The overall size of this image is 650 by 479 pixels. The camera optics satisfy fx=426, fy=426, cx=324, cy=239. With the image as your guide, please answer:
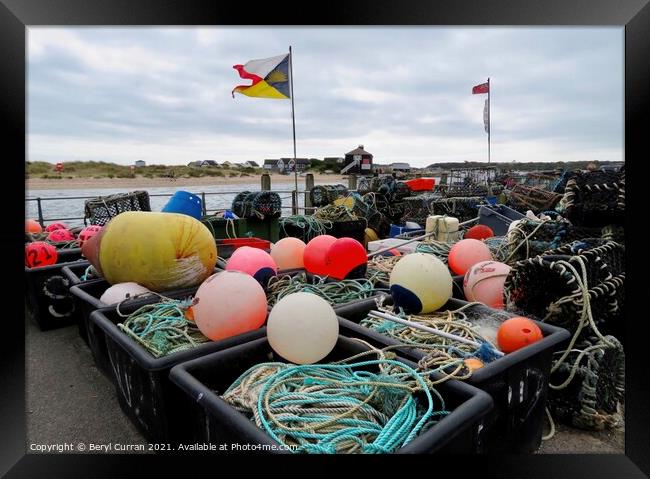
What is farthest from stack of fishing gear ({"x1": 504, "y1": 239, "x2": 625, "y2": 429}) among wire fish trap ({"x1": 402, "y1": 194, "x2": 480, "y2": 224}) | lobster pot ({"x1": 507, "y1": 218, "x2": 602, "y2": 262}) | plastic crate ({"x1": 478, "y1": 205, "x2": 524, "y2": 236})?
wire fish trap ({"x1": 402, "y1": 194, "x2": 480, "y2": 224})

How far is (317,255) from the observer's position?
3.91 m

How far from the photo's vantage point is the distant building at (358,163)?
42250 millimetres

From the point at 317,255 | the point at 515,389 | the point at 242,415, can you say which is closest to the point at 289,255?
the point at 317,255

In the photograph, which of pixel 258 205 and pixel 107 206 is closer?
pixel 107 206

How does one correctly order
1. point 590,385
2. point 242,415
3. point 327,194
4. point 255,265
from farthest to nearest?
point 327,194
point 255,265
point 590,385
point 242,415

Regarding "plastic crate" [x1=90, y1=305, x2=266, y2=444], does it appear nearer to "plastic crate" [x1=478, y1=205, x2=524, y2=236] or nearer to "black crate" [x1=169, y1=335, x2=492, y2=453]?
"black crate" [x1=169, y1=335, x2=492, y2=453]

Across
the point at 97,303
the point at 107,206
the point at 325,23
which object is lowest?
the point at 97,303

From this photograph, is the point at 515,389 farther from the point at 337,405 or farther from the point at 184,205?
the point at 184,205

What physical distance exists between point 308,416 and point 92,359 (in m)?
2.82

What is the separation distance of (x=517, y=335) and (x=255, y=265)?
2.11m

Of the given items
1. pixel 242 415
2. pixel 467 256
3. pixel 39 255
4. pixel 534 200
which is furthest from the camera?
pixel 534 200

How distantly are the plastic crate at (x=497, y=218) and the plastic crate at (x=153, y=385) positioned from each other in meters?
5.54
